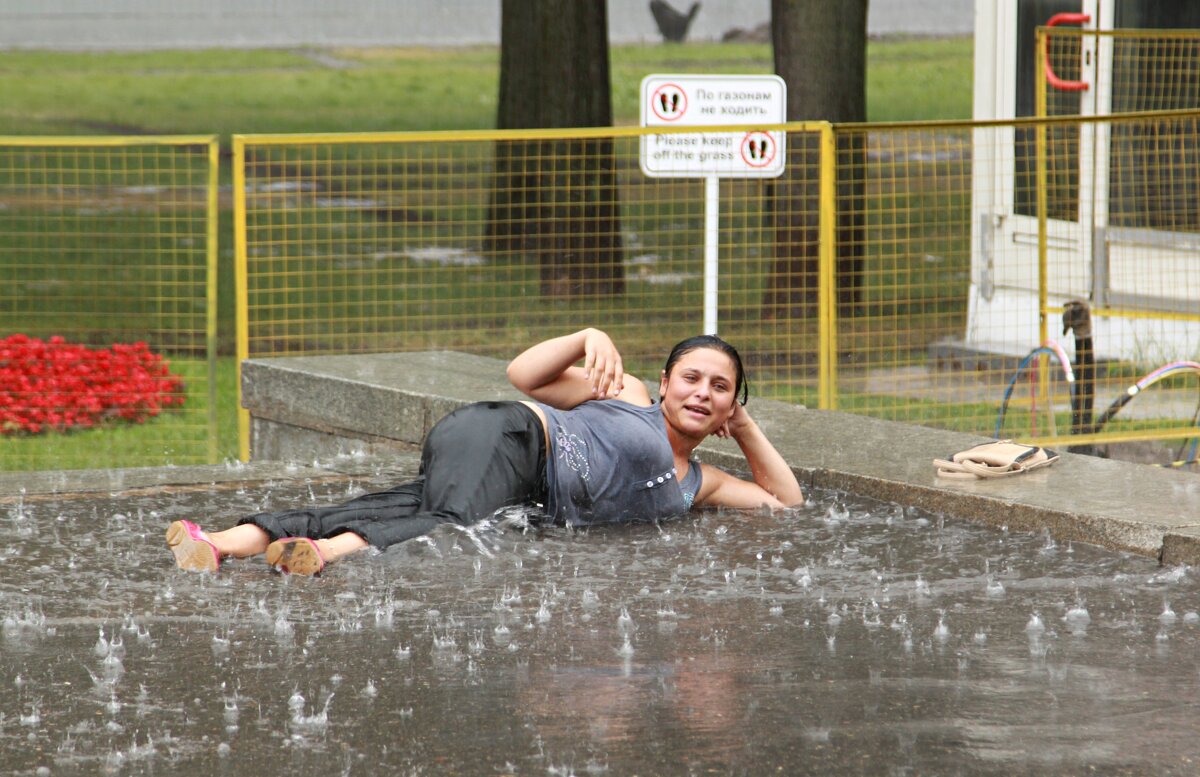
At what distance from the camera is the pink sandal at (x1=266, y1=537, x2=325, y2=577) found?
5.25m

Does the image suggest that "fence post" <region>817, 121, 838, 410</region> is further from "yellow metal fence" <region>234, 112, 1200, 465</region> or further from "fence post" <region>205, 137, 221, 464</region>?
"fence post" <region>205, 137, 221, 464</region>

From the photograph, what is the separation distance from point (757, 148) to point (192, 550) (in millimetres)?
4453

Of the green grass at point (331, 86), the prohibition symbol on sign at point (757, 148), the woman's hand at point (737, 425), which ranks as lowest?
the woman's hand at point (737, 425)

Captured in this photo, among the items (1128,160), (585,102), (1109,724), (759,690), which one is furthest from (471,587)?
(585,102)

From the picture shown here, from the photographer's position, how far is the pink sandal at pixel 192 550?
17.5 feet

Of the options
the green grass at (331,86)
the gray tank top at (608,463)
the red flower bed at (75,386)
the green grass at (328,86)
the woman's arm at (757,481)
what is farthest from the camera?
the green grass at (331,86)

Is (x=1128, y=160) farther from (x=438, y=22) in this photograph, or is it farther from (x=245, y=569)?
(x=438, y=22)

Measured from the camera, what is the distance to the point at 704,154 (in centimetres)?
882

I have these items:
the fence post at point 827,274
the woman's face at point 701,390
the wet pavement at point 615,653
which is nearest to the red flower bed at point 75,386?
the fence post at point 827,274

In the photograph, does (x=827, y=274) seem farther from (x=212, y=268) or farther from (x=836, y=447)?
(x=212, y=268)

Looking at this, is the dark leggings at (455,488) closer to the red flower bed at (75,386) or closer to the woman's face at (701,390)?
the woman's face at (701,390)

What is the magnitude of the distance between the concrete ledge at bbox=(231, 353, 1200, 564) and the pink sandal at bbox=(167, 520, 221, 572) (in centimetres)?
225

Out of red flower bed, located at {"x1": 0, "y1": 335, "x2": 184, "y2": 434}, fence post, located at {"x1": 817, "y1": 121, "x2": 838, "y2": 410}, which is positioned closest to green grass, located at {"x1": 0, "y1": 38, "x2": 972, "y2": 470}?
red flower bed, located at {"x1": 0, "y1": 335, "x2": 184, "y2": 434}

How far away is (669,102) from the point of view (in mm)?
8820
